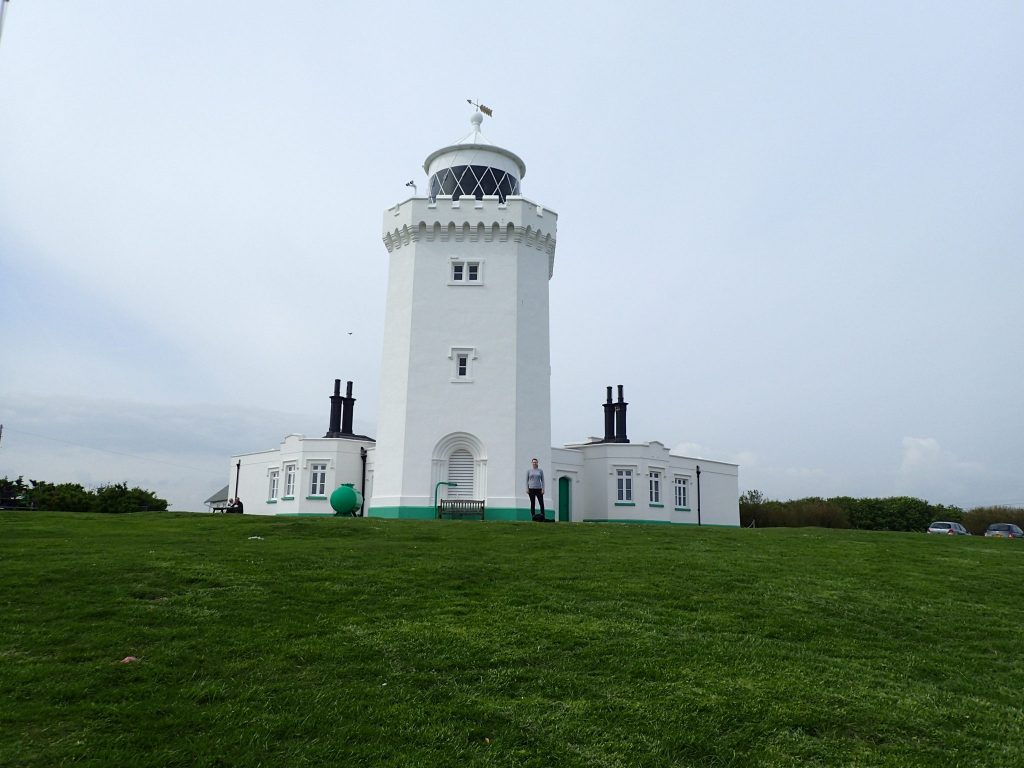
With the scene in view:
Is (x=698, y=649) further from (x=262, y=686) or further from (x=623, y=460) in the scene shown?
(x=623, y=460)

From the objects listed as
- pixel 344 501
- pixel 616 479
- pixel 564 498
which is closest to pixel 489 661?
pixel 344 501

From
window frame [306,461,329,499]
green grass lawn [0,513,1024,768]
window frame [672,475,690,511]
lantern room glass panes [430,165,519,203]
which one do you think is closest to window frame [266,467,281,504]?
window frame [306,461,329,499]

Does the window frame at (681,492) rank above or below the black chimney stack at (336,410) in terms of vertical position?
below

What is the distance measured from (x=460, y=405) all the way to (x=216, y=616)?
59.5 ft

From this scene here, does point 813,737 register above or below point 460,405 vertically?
below

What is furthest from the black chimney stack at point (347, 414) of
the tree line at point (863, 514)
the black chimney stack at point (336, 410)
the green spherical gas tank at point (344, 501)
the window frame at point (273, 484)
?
the tree line at point (863, 514)

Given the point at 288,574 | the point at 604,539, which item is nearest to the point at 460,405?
the point at 604,539

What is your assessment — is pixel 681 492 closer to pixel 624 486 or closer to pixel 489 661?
pixel 624 486

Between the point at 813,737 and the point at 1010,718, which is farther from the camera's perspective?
the point at 1010,718

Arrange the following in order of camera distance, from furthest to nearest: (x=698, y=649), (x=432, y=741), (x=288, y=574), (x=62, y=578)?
(x=288, y=574) → (x=62, y=578) → (x=698, y=649) → (x=432, y=741)

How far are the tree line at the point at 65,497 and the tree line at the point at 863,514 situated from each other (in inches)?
1213

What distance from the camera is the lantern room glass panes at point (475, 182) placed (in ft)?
92.6

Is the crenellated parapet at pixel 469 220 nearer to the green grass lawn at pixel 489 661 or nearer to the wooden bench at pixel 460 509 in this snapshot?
the wooden bench at pixel 460 509

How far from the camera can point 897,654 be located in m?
7.92
